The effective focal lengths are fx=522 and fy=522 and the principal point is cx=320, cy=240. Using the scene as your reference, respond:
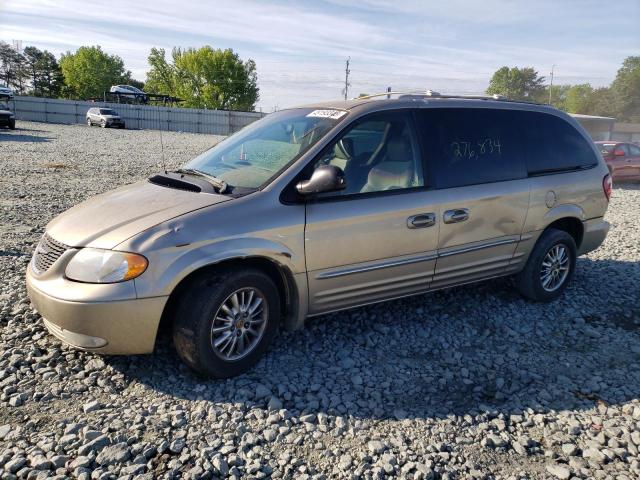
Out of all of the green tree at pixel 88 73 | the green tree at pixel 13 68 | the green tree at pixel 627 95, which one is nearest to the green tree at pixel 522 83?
the green tree at pixel 627 95

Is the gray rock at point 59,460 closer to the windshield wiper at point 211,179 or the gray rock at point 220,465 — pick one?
the gray rock at point 220,465

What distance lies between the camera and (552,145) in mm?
5117

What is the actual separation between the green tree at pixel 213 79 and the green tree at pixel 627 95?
59571 millimetres

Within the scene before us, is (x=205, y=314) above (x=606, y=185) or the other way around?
the other way around

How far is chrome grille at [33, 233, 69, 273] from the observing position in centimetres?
343

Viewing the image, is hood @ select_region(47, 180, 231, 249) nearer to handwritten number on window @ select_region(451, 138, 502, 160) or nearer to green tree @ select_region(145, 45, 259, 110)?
handwritten number on window @ select_region(451, 138, 502, 160)

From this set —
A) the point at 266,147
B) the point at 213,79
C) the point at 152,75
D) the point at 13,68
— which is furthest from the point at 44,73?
the point at 266,147

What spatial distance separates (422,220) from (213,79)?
84594 mm

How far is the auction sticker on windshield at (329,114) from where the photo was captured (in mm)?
4074

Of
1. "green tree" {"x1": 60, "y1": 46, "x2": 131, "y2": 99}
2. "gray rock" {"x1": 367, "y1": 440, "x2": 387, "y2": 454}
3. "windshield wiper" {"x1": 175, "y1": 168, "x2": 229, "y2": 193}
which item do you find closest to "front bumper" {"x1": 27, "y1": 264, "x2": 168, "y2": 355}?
"windshield wiper" {"x1": 175, "y1": 168, "x2": 229, "y2": 193}

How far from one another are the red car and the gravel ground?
486 inches

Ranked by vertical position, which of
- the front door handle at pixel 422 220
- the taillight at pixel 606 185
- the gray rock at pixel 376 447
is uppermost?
the taillight at pixel 606 185

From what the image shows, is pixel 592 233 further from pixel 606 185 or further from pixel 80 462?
pixel 80 462

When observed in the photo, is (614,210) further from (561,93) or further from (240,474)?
(561,93)
